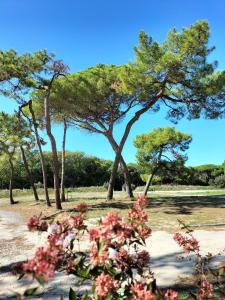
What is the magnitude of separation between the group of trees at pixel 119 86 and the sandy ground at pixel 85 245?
7266mm

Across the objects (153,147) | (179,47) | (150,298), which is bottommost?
(150,298)

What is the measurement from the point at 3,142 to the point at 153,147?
7957 mm

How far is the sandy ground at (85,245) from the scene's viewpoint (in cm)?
526

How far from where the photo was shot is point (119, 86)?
19.5m

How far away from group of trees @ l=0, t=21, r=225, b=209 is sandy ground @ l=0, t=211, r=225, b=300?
23.8 feet

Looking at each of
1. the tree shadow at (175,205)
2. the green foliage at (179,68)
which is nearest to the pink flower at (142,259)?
the tree shadow at (175,205)

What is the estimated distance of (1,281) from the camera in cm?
565

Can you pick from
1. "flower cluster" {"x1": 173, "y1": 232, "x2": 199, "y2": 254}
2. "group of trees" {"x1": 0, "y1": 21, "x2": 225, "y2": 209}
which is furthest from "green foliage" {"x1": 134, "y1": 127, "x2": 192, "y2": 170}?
"flower cluster" {"x1": 173, "y1": 232, "x2": 199, "y2": 254}

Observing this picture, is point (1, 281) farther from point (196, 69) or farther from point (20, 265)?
point (196, 69)

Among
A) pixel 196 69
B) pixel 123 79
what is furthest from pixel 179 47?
pixel 123 79

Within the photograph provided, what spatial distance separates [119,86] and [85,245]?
1211cm

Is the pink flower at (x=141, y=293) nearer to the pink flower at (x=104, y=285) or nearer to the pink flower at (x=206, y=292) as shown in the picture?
the pink flower at (x=104, y=285)

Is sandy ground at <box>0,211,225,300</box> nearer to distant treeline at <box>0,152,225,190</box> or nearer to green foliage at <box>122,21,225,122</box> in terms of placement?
green foliage at <box>122,21,225,122</box>

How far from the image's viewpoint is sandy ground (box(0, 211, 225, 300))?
5258 mm
